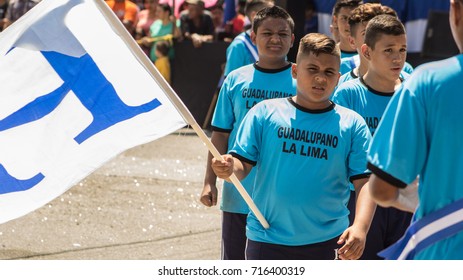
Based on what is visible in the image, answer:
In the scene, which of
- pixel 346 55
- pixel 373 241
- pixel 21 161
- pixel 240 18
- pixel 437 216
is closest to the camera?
pixel 437 216

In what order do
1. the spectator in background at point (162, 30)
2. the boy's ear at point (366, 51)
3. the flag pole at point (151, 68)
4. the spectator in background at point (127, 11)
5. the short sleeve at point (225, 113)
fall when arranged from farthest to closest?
1. the spectator in background at point (127, 11)
2. the spectator in background at point (162, 30)
3. the short sleeve at point (225, 113)
4. the boy's ear at point (366, 51)
5. the flag pole at point (151, 68)

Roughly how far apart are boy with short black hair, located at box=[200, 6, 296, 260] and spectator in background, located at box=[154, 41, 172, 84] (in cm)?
1031

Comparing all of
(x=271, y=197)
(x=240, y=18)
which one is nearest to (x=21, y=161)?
(x=271, y=197)

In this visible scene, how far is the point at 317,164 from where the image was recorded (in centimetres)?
527

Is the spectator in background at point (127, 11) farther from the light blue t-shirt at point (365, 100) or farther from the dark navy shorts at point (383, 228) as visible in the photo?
the dark navy shorts at point (383, 228)

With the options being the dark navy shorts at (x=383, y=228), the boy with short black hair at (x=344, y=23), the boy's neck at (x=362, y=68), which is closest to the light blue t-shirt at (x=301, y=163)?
the dark navy shorts at (x=383, y=228)

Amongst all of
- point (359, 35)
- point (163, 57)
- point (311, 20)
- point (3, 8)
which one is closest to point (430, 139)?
point (359, 35)

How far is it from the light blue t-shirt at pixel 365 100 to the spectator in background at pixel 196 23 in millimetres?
10743

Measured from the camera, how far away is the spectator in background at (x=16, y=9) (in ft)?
64.4

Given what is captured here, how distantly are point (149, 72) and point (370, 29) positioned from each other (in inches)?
71.3

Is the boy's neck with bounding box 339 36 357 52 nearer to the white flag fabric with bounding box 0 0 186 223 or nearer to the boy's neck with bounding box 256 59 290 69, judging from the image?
the boy's neck with bounding box 256 59 290 69

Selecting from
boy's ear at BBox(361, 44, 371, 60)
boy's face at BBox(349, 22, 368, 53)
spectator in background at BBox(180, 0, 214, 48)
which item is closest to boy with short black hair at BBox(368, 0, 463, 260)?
boy's ear at BBox(361, 44, 371, 60)

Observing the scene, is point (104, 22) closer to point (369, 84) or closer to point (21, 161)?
point (21, 161)

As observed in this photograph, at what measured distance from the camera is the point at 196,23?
17156mm
